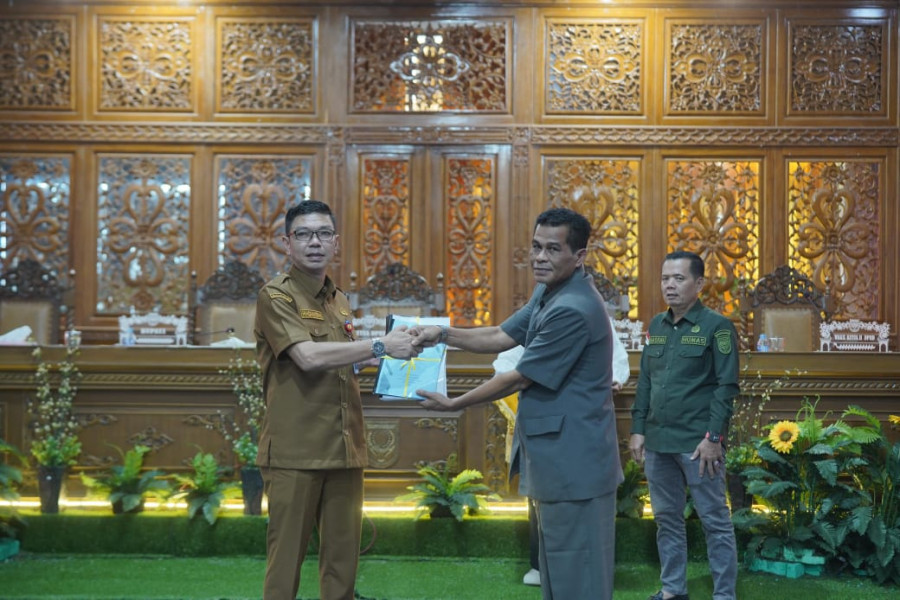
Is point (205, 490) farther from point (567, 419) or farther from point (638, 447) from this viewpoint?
point (567, 419)

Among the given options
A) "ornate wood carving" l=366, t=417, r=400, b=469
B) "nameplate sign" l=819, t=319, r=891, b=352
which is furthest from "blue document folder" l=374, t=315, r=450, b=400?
"nameplate sign" l=819, t=319, r=891, b=352

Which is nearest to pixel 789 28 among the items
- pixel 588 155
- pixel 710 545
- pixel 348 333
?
pixel 588 155

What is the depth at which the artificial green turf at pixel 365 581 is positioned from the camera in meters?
4.47

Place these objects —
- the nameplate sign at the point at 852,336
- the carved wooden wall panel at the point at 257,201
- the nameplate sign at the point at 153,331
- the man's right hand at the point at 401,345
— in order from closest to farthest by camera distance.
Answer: the man's right hand at the point at 401,345 → the nameplate sign at the point at 153,331 → the nameplate sign at the point at 852,336 → the carved wooden wall panel at the point at 257,201

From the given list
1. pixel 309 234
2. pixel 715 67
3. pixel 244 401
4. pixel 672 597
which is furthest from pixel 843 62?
pixel 309 234

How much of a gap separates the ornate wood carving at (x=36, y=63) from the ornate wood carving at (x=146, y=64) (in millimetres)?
301

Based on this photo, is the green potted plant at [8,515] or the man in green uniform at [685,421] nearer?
the man in green uniform at [685,421]

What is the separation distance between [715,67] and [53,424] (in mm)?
5760

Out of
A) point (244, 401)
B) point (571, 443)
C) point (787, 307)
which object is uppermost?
point (787, 307)

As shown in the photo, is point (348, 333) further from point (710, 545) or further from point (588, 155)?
point (588, 155)

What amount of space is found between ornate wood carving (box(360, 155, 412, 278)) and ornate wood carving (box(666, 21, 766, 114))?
2.32 metres

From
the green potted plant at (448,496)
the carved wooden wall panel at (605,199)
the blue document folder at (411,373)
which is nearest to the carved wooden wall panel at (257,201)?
the carved wooden wall panel at (605,199)

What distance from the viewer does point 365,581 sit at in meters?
4.73

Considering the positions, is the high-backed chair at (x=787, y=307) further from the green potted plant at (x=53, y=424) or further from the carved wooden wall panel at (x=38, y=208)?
the carved wooden wall panel at (x=38, y=208)
